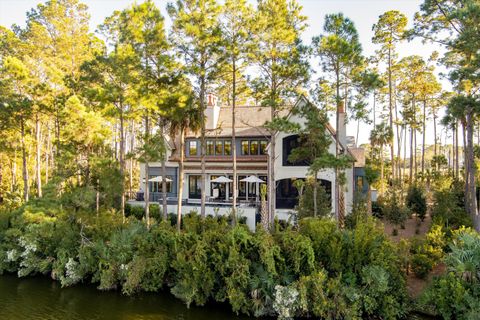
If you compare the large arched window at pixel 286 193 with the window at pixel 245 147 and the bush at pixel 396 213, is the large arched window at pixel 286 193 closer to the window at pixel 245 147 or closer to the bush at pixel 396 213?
the window at pixel 245 147

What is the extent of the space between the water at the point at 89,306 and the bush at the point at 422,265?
314 inches

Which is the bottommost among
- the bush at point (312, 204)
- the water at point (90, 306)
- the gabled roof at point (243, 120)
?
the water at point (90, 306)

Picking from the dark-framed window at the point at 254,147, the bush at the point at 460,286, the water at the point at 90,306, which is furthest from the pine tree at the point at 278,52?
the bush at the point at 460,286

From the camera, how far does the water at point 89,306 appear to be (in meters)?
14.4

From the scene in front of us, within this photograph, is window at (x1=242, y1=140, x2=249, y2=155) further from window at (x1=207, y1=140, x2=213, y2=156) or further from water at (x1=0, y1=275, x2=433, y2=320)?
water at (x1=0, y1=275, x2=433, y2=320)

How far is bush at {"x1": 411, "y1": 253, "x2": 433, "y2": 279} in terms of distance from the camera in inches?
605

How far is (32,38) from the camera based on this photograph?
100ft

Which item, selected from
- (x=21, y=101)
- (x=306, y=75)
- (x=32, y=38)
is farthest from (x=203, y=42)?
(x=32, y=38)

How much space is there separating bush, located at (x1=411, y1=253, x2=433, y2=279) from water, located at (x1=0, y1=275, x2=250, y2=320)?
7968mm

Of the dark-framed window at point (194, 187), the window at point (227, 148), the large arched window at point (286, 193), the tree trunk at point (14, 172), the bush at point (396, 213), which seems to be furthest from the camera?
the tree trunk at point (14, 172)

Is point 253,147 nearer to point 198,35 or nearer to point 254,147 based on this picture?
point 254,147

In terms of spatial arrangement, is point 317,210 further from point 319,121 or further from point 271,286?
point 271,286

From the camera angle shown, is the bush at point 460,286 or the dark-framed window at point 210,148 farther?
the dark-framed window at point 210,148

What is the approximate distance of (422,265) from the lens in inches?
609
